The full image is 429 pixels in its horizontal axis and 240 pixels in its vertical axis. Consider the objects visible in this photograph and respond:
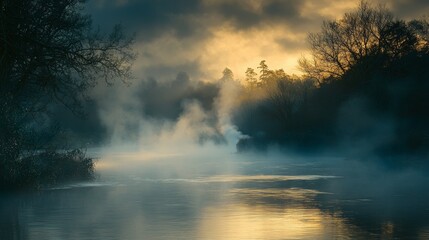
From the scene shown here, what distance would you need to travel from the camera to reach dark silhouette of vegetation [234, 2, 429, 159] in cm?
6241

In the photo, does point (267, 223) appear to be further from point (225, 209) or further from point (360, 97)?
point (360, 97)

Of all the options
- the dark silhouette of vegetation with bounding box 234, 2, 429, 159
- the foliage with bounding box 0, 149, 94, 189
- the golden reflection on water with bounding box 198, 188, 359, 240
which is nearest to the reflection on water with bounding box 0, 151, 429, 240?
the golden reflection on water with bounding box 198, 188, 359, 240

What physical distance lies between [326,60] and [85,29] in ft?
184

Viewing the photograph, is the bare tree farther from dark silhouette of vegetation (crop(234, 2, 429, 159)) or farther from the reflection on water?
dark silhouette of vegetation (crop(234, 2, 429, 159))

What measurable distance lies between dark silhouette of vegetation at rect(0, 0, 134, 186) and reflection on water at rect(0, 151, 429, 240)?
7.12 feet

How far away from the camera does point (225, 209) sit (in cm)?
2531

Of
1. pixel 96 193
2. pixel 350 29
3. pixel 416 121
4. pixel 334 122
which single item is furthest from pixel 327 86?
pixel 96 193

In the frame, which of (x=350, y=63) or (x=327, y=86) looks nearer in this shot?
(x=327, y=86)

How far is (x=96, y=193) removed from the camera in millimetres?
32969

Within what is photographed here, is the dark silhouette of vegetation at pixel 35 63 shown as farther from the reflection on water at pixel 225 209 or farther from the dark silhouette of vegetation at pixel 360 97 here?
the dark silhouette of vegetation at pixel 360 97

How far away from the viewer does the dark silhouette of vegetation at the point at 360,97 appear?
62406 mm

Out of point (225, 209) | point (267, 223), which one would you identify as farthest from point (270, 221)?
point (225, 209)

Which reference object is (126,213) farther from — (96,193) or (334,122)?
(334,122)

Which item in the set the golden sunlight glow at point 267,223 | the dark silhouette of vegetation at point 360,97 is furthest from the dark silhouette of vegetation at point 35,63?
the dark silhouette of vegetation at point 360,97
